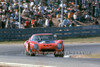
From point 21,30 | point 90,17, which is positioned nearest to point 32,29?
point 21,30

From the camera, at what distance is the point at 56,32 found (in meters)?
30.6

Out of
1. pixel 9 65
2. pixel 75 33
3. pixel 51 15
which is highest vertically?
pixel 9 65

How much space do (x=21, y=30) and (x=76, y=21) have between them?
21.7 feet

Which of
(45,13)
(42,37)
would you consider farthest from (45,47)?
(45,13)

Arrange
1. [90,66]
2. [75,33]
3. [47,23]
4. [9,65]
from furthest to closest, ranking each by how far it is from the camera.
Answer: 1. [75,33]
2. [47,23]
3. [9,65]
4. [90,66]

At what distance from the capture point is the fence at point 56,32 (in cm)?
2841

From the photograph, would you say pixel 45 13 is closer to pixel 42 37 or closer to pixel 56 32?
pixel 56 32

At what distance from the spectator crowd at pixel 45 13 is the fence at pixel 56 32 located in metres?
0.43

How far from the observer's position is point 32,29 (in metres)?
28.9

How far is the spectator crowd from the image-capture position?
26875mm

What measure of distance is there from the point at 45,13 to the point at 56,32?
7.79 feet

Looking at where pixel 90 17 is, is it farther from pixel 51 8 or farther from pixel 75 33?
pixel 51 8

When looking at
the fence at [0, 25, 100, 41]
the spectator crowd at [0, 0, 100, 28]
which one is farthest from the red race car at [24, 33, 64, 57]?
the fence at [0, 25, 100, 41]

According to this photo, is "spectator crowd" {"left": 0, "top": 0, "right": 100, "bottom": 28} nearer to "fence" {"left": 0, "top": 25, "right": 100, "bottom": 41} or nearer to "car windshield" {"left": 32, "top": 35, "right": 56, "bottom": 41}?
"fence" {"left": 0, "top": 25, "right": 100, "bottom": 41}
